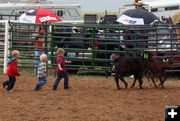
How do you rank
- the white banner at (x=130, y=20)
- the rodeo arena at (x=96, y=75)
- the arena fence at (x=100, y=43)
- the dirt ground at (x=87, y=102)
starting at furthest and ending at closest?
the white banner at (x=130, y=20), the arena fence at (x=100, y=43), the rodeo arena at (x=96, y=75), the dirt ground at (x=87, y=102)

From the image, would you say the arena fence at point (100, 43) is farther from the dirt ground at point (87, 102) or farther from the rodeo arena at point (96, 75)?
the dirt ground at point (87, 102)

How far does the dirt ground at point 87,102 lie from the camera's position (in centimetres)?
671

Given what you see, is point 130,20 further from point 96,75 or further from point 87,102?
point 87,102

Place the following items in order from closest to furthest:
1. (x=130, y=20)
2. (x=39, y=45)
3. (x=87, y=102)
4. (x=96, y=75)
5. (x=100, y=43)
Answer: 1. (x=87, y=102)
2. (x=100, y=43)
3. (x=39, y=45)
4. (x=96, y=75)
5. (x=130, y=20)

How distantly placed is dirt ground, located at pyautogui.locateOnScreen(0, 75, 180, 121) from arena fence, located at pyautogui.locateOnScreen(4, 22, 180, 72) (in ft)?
6.06

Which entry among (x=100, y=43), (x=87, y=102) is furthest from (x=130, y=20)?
(x=87, y=102)

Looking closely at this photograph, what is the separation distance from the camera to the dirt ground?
671 cm

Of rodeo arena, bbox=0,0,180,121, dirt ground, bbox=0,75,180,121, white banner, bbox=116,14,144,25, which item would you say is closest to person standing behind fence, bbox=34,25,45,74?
rodeo arena, bbox=0,0,180,121

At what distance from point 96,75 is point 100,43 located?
5.22ft

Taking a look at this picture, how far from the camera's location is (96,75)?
47.7ft

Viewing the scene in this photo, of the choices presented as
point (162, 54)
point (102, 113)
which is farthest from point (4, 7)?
point (102, 113)

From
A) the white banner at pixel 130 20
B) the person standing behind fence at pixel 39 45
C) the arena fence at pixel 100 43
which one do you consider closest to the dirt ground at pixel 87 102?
the arena fence at pixel 100 43

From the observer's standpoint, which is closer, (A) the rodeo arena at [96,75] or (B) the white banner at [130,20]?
A: (A) the rodeo arena at [96,75]

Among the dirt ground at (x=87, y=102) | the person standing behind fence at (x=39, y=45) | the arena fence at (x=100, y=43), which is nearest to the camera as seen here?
the dirt ground at (x=87, y=102)
